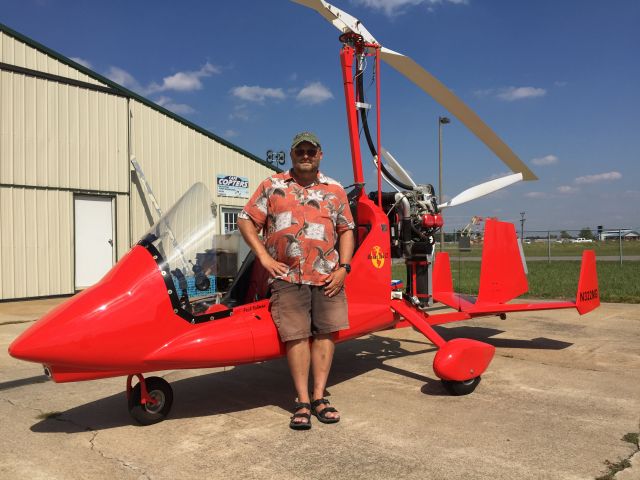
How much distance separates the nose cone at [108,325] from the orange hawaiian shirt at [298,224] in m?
0.82

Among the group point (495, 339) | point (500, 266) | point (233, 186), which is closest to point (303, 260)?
point (500, 266)

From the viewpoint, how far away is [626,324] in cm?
734

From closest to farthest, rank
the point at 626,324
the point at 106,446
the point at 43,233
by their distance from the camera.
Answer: the point at 106,446, the point at 626,324, the point at 43,233

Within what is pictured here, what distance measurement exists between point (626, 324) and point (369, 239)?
16.6 ft

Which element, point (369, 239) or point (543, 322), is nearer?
point (369, 239)

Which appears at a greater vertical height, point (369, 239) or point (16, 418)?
point (369, 239)

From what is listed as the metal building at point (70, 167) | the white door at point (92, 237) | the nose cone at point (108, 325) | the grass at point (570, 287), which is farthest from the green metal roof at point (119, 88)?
the nose cone at point (108, 325)

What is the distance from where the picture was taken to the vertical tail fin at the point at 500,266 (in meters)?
5.57

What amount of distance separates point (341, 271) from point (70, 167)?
10324mm

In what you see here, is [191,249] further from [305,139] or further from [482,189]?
[482,189]

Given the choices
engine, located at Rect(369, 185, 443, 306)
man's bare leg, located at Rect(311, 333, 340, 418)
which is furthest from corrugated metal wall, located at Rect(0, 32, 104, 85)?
man's bare leg, located at Rect(311, 333, 340, 418)

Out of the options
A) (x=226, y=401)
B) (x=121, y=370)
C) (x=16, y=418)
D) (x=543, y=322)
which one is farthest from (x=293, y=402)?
(x=543, y=322)

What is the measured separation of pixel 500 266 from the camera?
5.74 metres

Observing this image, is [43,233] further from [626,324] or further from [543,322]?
[626,324]
